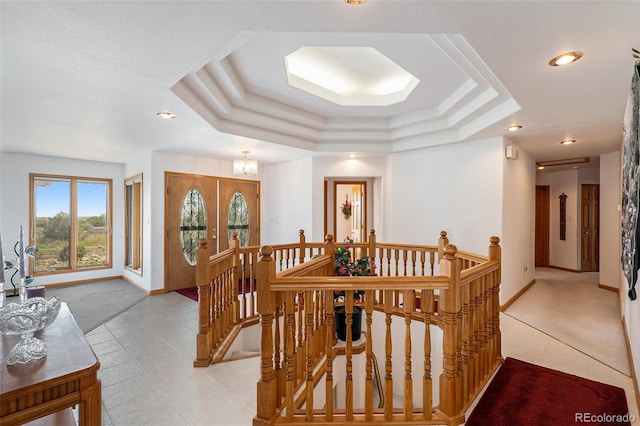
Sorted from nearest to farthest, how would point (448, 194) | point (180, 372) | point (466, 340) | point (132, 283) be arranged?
1. point (466, 340)
2. point (180, 372)
3. point (448, 194)
4. point (132, 283)

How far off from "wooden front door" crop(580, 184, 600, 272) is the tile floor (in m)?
4.90

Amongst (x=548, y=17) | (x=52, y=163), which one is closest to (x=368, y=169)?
(x=548, y=17)

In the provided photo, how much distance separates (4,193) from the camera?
5301mm

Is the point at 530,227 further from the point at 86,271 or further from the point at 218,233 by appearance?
the point at 86,271

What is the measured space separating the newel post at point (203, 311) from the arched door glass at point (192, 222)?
3203mm

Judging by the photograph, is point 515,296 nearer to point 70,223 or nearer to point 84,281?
point 84,281

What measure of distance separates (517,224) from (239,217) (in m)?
4.99

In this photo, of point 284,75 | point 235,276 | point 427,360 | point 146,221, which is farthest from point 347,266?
point 146,221

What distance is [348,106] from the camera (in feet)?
13.4

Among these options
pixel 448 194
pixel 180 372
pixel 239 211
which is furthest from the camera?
pixel 239 211

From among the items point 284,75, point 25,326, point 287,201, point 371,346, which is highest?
point 284,75

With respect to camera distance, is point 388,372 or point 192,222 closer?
point 388,372

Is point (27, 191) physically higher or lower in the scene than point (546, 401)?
higher

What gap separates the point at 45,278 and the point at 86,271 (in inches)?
24.2
